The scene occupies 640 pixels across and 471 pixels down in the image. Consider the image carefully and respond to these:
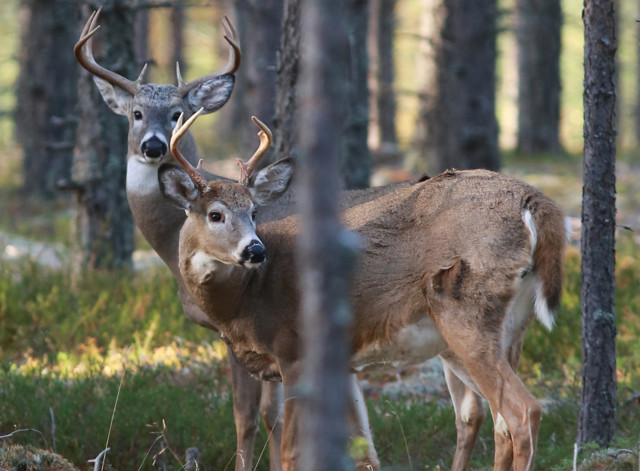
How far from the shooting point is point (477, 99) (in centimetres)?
1321

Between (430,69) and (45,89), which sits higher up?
(430,69)

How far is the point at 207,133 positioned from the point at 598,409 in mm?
Result: 22576

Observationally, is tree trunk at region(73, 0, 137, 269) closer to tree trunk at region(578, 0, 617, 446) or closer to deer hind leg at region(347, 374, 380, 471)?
deer hind leg at region(347, 374, 380, 471)

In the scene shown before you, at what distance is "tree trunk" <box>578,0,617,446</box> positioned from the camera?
4926mm

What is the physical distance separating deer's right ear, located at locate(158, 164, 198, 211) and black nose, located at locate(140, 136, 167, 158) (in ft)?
3.25

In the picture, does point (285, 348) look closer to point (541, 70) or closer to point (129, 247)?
point (129, 247)

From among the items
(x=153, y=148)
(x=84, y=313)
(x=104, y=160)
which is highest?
(x=153, y=148)

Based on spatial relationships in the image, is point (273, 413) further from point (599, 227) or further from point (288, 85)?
point (288, 85)

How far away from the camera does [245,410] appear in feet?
18.0

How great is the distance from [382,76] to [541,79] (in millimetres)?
3823

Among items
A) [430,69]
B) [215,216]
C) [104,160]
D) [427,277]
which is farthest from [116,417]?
[430,69]

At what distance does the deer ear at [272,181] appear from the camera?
526cm

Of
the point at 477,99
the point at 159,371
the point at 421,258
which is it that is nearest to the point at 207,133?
the point at 477,99

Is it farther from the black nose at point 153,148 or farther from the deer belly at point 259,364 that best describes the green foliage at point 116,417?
the black nose at point 153,148
